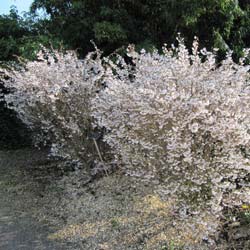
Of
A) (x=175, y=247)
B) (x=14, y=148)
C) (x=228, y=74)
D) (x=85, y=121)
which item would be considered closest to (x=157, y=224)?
(x=175, y=247)

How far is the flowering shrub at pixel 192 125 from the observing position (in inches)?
160

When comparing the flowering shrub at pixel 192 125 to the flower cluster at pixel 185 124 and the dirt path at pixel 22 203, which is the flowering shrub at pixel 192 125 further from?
the dirt path at pixel 22 203

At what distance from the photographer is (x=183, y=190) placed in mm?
4285

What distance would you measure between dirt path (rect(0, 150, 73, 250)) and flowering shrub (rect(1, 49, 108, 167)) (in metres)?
0.77

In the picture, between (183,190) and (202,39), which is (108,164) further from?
(202,39)

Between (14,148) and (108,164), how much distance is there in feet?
16.3

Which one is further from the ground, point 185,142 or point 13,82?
point 13,82

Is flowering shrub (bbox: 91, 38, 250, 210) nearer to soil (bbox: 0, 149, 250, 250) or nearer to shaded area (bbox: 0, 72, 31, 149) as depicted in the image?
soil (bbox: 0, 149, 250, 250)

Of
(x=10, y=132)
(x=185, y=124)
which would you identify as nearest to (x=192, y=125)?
(x=185, y=124)

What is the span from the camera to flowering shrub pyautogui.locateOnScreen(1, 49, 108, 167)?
649 centimetres

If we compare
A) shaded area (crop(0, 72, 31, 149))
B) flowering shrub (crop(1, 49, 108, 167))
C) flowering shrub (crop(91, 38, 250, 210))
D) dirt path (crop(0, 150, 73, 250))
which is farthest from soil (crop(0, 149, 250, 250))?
shaded area (crop(0, 72, 31, 149))

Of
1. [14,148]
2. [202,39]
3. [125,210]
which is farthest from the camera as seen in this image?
[14,148]

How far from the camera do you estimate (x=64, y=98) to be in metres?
6.59

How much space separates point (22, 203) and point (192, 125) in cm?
324
